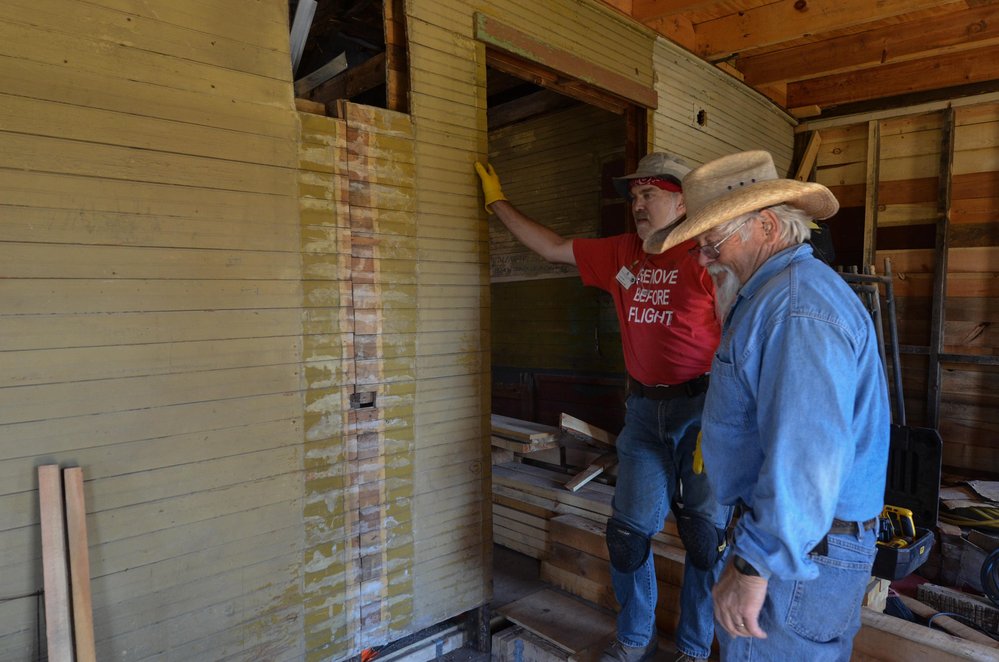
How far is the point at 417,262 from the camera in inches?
83.0

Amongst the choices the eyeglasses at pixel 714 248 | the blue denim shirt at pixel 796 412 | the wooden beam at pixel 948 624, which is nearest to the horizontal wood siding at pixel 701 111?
the eyeglasses at pixel 714 248

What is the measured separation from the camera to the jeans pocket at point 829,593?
1257mm

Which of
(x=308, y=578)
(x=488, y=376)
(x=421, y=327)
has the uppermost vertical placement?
(x=421, y=327)

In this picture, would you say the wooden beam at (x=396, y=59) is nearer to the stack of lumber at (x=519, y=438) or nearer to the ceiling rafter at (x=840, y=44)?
the ceiling rafter at (x=840, y=44)

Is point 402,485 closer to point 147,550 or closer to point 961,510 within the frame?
point 147,550

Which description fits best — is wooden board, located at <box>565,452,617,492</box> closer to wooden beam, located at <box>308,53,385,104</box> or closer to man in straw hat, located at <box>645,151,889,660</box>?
man in straw hat, located at <box>645,151,889,660</box>

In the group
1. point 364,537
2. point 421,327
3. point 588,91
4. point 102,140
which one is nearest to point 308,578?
point 364,537

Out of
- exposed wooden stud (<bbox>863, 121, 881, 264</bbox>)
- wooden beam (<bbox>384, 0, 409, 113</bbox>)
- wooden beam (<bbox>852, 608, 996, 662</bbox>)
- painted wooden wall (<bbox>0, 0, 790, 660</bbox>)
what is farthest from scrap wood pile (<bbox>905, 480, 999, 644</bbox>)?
wooden beam (<bbox>384, 0, 409, 113</bbox>)

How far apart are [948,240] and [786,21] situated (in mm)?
2222

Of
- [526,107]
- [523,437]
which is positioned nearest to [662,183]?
[523,437]

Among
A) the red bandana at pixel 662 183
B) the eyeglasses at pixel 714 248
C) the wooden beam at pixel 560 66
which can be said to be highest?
the wooden beam at pixel 560 66

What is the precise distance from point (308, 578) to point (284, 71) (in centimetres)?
155

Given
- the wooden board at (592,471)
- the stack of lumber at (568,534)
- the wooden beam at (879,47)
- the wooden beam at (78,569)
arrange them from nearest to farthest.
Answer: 1. the wooden beam at (78,569)
2. the stack of lumber at (568,534)
3. the wooden board at (592,471)
4. the wooden beam at (879,47)

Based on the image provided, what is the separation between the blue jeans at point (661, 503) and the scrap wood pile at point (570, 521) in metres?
0.29
